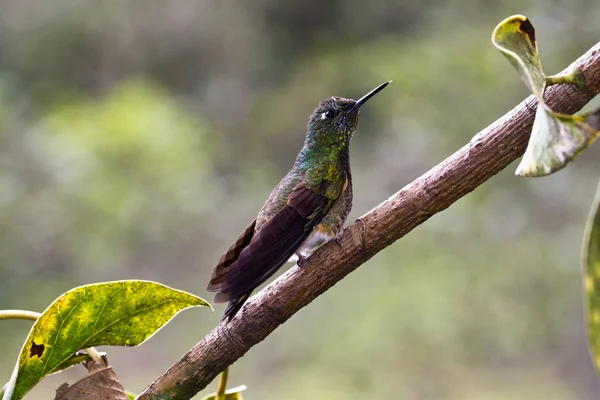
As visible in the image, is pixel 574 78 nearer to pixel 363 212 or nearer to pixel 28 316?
→ pixel 28 316

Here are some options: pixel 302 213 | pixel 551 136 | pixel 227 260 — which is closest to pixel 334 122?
pixel 302 213

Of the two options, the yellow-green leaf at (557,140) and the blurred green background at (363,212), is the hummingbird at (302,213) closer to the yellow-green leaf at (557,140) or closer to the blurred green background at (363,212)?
the yellow-green leaf at (557,140)

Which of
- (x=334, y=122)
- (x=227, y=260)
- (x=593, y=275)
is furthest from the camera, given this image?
(x=334, y=122)

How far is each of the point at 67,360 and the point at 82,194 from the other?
2.87 meters

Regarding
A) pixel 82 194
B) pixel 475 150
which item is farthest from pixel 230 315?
pixel 82 194

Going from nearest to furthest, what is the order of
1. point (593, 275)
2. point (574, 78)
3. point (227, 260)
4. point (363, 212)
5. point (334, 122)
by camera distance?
point (593, 275)
point (574, 78)
point (227, 260)
point (334, 122)
point (363, 212)

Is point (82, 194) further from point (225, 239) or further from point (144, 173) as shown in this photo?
point (225, 239)

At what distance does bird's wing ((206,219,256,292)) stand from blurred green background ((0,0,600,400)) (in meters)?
2.65

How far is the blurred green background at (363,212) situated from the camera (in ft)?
11.0

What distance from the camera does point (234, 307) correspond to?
577 mm

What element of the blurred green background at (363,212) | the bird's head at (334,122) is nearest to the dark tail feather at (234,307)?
the bird's head at (334,122)

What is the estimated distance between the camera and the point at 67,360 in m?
0.57

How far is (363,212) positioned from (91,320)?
2.73m

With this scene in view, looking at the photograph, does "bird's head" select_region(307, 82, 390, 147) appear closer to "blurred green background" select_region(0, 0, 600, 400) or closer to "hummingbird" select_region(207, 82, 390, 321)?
"hummingbird" select_region(207, 82, 390, 321)
